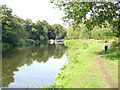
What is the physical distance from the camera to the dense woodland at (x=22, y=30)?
152 ft

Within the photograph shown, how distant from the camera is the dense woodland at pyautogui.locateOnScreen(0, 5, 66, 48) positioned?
4636 cm

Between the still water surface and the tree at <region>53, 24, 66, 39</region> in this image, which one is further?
the tree at <region>53, 24, 66, 39</region>

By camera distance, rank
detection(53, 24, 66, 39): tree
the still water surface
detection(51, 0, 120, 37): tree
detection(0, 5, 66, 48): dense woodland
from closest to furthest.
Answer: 1. the still water surface
2. detection(51, 0, 120, 37): tree
3. detection(0, 5, 66, 48): dense woodland
4. detection(53, 24, 66, 39): tree

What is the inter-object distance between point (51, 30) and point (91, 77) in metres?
106

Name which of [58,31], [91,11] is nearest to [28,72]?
[91,11]

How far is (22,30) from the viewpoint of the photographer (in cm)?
5888

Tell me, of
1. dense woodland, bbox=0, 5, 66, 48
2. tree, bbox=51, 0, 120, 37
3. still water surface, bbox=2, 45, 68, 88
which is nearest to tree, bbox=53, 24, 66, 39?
dense woodland, bbox=0, 5, 66, 48

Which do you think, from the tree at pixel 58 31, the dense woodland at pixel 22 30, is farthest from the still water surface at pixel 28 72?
the tree at pixel 58 31

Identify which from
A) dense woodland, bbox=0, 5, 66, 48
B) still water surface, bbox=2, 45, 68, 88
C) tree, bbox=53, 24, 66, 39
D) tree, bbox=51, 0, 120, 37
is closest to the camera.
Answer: still water surface, bbox=2, 45, 68, 88

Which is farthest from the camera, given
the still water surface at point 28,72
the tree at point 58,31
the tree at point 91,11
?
the tree at point 58,31

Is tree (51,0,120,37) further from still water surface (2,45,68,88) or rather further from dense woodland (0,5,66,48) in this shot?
dense woodland (0,5,66,48)

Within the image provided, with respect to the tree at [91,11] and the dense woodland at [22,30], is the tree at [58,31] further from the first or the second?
the tree at [91,11]

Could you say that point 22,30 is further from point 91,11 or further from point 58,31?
point 58,31

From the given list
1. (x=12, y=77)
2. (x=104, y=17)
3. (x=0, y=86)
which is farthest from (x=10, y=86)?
(x=104, y=17)
